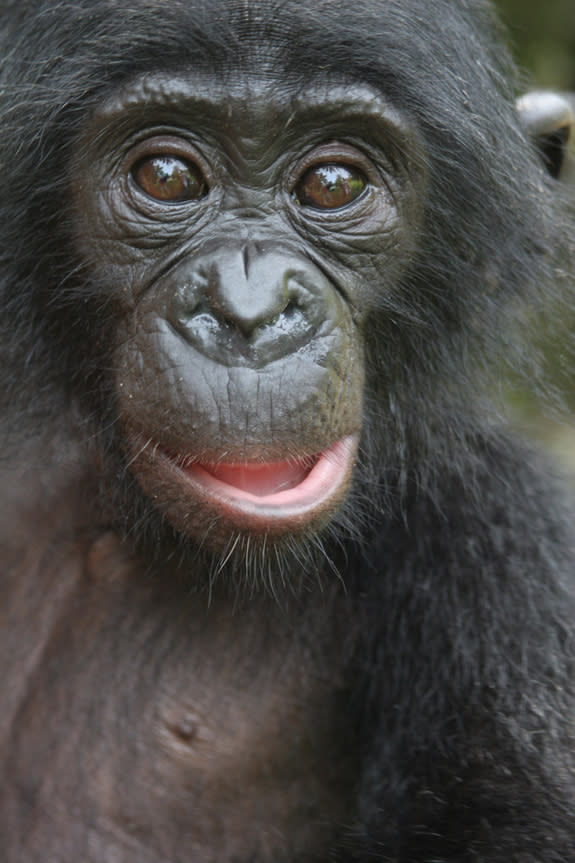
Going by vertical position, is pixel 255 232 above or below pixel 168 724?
above

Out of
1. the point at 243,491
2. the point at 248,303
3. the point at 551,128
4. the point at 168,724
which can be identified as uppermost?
the point at 551,128

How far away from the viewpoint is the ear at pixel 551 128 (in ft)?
14.1

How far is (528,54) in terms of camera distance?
30.5ft

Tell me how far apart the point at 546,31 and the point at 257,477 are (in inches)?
283

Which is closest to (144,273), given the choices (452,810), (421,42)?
(421,42)

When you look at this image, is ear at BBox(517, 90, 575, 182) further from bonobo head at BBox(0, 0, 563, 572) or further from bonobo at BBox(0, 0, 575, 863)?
bonobo head at BBox(0, 0, 563, 572)

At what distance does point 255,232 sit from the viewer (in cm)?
327

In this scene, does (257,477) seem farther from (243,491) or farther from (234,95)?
(234,95)

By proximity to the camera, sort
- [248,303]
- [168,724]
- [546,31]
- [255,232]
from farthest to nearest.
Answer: [546,31] < [168,724] < [255,232] < [248,303]

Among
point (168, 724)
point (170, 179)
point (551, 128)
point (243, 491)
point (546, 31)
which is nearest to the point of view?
point (243, 491)

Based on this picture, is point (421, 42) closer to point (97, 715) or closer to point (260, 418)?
point (260, 418)

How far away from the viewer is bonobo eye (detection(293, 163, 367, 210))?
3443 mm

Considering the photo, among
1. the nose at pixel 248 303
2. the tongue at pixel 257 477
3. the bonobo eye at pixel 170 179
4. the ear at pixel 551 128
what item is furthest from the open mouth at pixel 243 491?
the ear at pixel 551 128

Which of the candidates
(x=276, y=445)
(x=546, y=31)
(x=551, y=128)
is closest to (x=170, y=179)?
(x=276, y=445)
